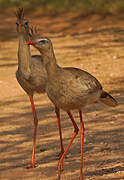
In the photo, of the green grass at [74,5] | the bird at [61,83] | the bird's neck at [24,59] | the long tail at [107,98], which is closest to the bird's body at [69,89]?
the bird at [61,83]

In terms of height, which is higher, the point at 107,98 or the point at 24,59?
the point at 24,59

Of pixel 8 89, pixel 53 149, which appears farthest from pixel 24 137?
pixel 8 89

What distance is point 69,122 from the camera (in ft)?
19.2

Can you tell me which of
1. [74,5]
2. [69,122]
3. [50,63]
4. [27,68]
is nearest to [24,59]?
[27,68]

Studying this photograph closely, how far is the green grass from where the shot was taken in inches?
510

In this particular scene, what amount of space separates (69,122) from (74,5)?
326 inches

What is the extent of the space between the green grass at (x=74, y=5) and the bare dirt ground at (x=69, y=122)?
1.97 metres

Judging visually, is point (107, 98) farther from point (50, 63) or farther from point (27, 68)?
point (27, 68)

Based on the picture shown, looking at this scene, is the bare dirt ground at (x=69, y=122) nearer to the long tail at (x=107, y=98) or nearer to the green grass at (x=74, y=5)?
the long tail at (x=107, y=98)

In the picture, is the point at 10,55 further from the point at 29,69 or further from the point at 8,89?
the point at 29,69

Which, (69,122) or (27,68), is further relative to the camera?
(69,122)

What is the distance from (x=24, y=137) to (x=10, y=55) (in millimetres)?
4757

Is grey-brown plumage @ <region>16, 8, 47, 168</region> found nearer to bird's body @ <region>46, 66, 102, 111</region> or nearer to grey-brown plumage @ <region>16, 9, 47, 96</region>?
grey-brown plumage @ <region>16, 9, 47, 96</region>

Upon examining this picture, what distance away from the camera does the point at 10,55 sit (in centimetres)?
1002
